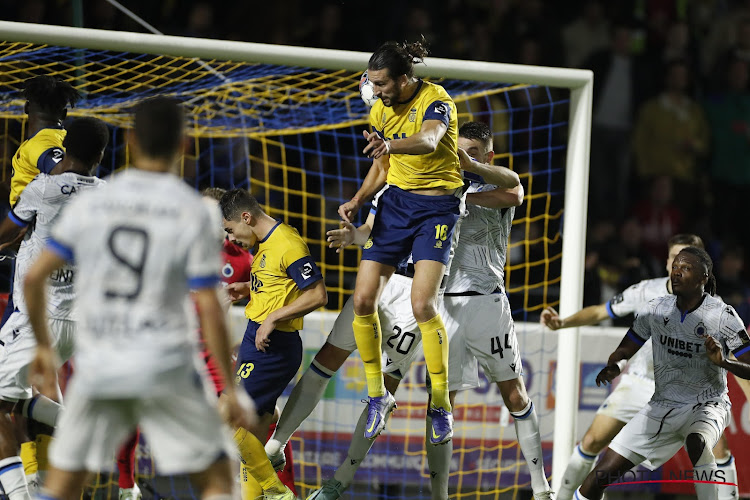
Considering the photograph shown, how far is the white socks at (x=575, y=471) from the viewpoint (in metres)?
6.07

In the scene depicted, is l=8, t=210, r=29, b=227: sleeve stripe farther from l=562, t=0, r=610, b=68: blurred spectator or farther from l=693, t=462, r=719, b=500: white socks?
l=562, t=0, r=610, b=68: blurred spectator

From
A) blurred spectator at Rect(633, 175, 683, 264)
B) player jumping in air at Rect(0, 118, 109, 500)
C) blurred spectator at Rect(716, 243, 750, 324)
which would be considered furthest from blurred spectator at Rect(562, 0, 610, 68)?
player jumping in air at Rect(0, 118, 109, 500)

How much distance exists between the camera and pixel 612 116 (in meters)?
10.1

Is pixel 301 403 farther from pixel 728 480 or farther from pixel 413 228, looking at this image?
pixel 728 480

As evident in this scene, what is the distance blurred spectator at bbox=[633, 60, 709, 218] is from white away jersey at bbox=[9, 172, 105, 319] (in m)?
6.49

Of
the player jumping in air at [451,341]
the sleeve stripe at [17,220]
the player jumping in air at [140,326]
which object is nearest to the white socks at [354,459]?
the player jumping in air at [451,341]

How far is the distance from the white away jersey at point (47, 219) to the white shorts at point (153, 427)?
6.73 ft

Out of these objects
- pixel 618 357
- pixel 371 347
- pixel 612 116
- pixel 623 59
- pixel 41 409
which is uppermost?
pixel 623 59

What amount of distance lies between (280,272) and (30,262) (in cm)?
131

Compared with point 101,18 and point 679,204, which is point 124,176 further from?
point 679,204

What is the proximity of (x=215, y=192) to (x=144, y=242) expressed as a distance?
2.82 meters

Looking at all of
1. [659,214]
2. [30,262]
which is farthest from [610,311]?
[659,214]

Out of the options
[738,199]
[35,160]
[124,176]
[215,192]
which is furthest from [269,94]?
[738,199]

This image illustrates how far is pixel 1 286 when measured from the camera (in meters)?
7.76
